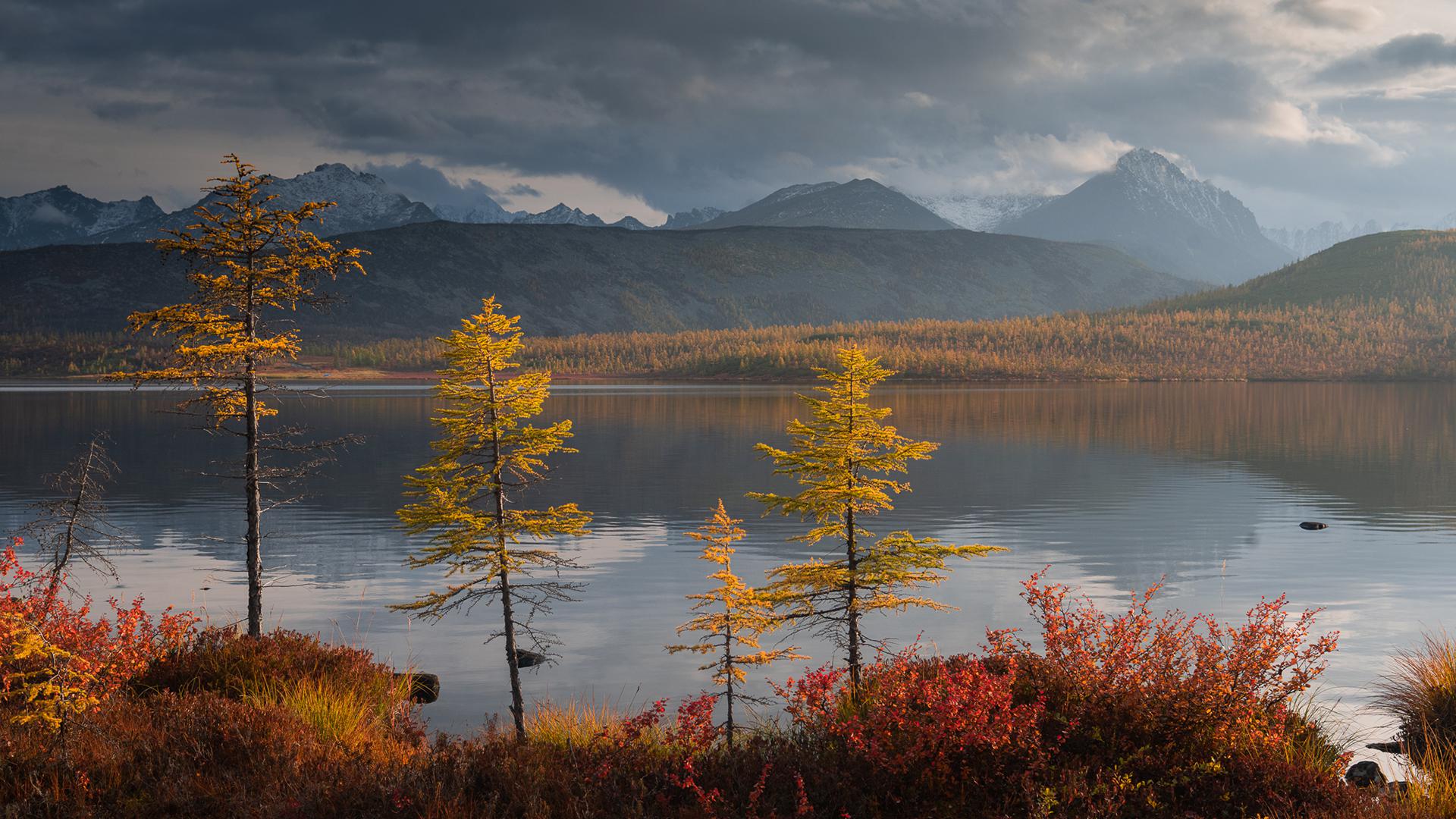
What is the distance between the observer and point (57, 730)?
12.2m


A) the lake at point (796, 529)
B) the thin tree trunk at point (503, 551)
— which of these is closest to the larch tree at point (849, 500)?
the lake at point (796, 529)

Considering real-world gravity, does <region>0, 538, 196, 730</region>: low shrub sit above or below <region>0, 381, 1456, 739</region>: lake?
above

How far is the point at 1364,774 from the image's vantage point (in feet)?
49.4

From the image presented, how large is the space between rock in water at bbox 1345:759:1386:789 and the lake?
337 cm

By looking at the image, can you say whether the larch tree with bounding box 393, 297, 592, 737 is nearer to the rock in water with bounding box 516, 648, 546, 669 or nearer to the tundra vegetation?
the tundra vegetation

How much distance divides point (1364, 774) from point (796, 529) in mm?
33177

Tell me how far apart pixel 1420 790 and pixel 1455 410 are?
136722mm

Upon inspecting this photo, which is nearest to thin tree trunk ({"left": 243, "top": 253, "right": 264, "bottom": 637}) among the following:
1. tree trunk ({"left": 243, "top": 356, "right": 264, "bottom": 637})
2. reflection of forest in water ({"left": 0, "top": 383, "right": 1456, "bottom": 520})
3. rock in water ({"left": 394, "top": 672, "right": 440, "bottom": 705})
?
tree trunk ({"left": 243, "top": 356, "right": 264, "bottom": 637})

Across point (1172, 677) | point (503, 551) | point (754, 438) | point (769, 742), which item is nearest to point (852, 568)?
point (503, 551)

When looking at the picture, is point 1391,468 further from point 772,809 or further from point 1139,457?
point 772,809

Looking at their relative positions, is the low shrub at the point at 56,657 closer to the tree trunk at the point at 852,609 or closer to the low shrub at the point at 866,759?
the low shrub at the point at 866,759

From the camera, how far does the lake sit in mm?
27828

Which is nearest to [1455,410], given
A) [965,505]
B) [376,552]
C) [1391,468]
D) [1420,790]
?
[1391,468]

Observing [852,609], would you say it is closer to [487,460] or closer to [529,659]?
[487,460]
